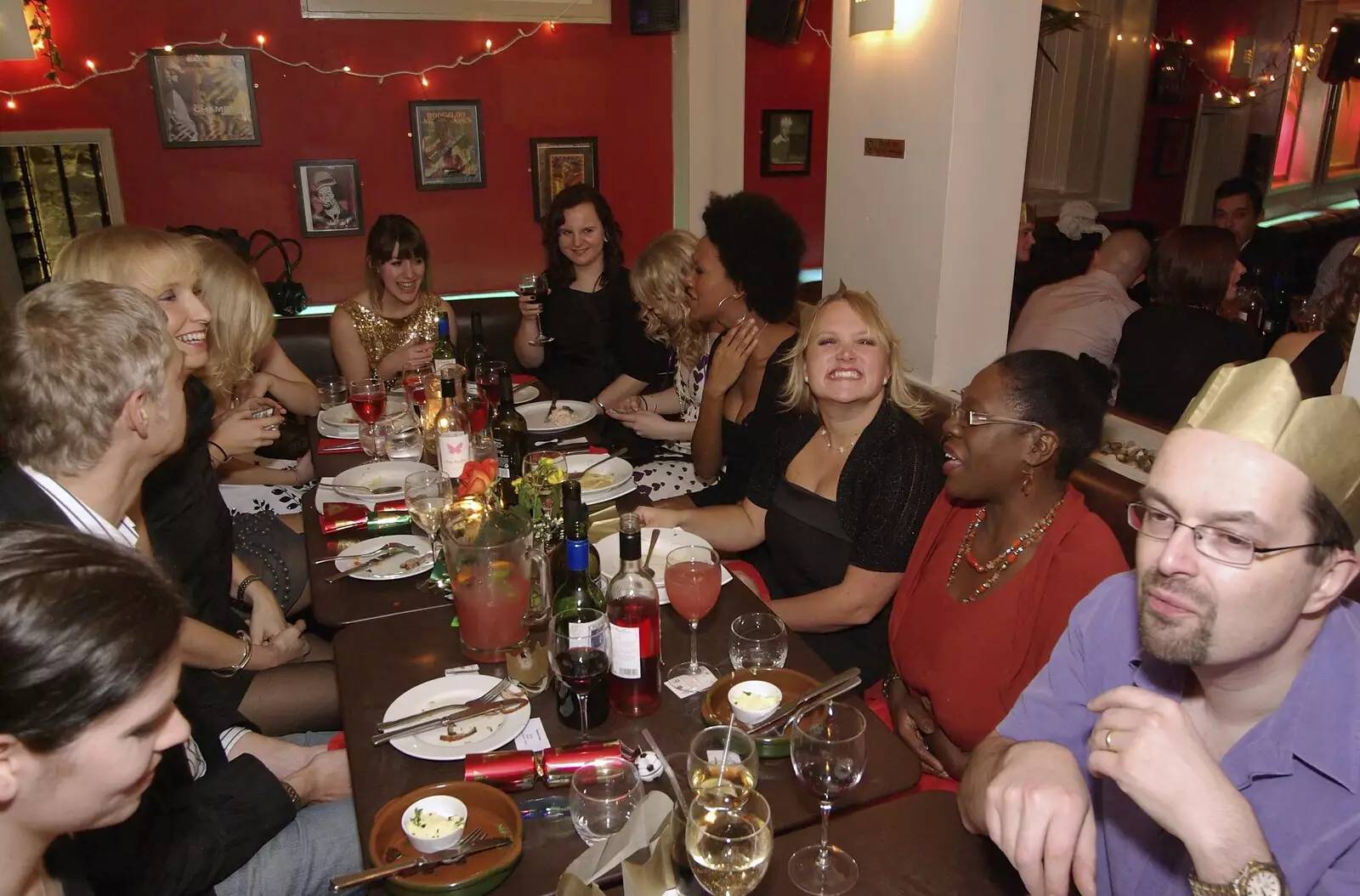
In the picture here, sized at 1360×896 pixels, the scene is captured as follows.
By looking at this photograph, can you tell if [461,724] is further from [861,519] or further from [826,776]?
[861,519]

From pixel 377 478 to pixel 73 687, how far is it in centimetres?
179

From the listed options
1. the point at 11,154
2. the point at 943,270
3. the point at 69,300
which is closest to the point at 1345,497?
the point at 69,300

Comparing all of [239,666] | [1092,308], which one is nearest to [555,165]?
[1092,308]

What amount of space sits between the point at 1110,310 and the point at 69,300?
4.04 metres

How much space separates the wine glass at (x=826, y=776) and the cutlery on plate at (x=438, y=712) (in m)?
0.59

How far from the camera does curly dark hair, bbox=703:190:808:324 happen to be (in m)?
3.43

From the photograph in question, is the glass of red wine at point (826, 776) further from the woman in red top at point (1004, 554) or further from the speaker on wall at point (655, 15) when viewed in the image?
the speaker on wall at point (655, 15)

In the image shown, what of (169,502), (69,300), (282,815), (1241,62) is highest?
(1241,62)

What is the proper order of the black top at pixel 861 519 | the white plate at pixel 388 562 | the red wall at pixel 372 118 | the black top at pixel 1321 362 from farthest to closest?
the red wall at pixel 372 118, the black top at pixel 1321 362, the black top at pixel 861 519, the white plate at pixel 388 562

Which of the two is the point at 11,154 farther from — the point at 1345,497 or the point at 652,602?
the point at 1345,497

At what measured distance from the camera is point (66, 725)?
3.54 ft

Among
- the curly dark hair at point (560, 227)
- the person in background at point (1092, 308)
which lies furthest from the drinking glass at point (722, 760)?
the curly dark hair at point (560, 227)

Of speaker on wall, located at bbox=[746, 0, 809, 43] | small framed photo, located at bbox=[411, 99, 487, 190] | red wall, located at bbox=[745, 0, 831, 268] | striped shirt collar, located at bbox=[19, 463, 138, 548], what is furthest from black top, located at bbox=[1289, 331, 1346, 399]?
small framed photo, located at bbox=[411, 99, 487, 190]

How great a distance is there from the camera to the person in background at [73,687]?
1047mm
